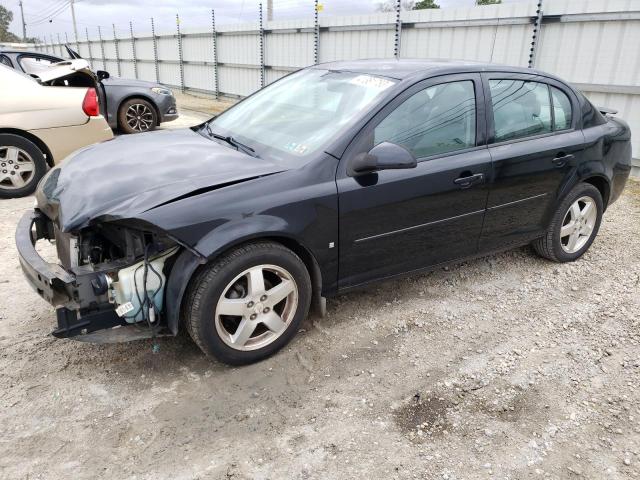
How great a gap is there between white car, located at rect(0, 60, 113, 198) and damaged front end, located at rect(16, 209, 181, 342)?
3300mm

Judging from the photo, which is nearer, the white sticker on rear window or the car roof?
the white sticker on rear window

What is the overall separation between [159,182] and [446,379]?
6.31ft

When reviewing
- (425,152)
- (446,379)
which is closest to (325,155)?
(425,152)

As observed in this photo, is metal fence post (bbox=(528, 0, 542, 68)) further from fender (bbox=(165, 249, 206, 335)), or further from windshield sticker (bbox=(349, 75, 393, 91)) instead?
fender (bbox=(165, 249, 206, 335))

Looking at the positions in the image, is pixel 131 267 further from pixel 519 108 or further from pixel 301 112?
pixel 519 108

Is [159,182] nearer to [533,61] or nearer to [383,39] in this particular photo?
[533,61]

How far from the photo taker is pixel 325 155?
2928mm

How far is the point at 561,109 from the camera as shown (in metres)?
4.01

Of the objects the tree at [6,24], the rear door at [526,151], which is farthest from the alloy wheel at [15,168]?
the tree at [6,24]

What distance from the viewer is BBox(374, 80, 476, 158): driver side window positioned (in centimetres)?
314

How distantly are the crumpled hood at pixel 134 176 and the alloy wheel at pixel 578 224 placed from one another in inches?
106

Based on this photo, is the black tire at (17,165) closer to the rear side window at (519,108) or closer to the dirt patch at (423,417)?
the rear side window at (519,108)

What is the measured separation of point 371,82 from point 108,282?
2002mm

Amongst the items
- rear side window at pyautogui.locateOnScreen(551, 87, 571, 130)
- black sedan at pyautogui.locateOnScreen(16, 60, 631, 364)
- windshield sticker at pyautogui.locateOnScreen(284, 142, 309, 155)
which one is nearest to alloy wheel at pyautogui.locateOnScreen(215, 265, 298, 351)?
black sedan at pyautogui.locateOnScreen(16, 60, 631, 364)
